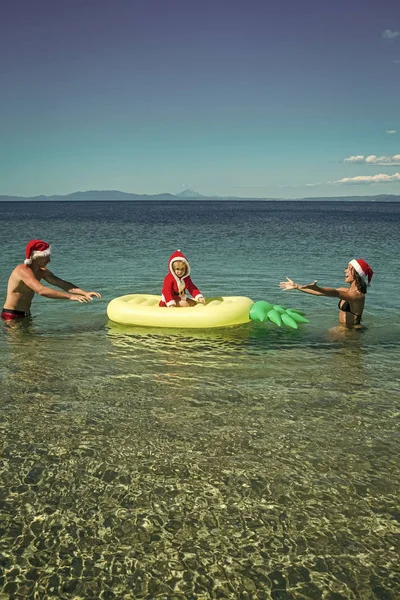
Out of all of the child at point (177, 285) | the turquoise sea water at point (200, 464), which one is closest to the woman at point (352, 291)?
the turquoise sea water at point (200, 464)

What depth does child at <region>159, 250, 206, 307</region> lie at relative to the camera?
27.6ft

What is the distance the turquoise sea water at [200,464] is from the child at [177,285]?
0.67 m

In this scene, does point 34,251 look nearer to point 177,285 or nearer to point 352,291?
point 177,285

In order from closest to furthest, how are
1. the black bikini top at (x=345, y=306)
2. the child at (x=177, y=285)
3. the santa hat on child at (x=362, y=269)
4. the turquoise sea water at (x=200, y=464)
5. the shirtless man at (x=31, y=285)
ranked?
the turquoise sea water at (x=200, y=464)
the santa hat on child at (x=362, y=269)
the shirtless man at (x=31, y=285)
the black bikini top at (x=345, y=306)
the child at (x=177, y=285)

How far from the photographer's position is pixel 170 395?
215 inches

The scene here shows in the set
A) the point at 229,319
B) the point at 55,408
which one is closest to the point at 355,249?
the point at 229,319

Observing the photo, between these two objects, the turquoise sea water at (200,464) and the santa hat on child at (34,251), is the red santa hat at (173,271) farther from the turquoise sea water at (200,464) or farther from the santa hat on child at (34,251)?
the santa hat on child at (34,251)

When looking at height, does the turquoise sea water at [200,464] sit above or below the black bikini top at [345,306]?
below

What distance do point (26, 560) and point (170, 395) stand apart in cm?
259

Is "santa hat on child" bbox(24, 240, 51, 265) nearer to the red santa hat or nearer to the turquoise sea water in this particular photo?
the turquoise sea water

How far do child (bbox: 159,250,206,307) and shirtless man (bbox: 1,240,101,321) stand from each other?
112cm

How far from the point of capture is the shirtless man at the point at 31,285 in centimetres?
775

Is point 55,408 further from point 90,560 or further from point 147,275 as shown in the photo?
point 147,275

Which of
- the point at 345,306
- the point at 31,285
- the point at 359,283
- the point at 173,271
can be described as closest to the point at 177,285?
the point at 173,271
